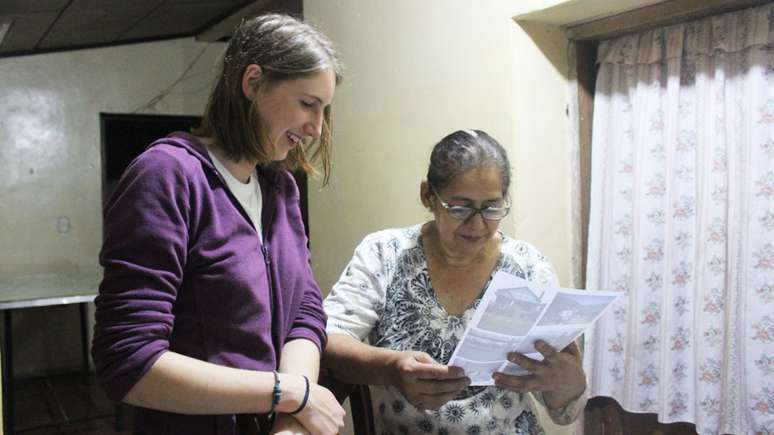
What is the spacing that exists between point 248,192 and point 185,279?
0.20 meters

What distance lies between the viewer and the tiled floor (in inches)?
145

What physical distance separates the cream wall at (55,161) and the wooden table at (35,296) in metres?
0.13

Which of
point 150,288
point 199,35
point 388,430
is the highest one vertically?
point 199,35

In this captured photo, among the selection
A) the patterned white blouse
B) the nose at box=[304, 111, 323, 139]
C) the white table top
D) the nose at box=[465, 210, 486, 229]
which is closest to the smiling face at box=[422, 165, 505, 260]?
the nose at box=[465, 210, 486, 229]

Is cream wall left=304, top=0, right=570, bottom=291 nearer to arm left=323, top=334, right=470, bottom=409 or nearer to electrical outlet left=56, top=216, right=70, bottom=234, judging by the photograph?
arm left=323, top=334, right=470, bottom=409

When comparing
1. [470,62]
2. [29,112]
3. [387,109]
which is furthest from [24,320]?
[470,62]

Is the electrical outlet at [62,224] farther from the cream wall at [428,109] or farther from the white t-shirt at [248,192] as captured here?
the white t-shirt at [248,192]

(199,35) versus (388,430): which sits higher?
(199,35)

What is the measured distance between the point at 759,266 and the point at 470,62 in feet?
3.18

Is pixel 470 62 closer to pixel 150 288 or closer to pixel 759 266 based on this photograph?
pixel 759 266

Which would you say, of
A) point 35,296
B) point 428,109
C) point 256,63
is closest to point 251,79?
point 256,63

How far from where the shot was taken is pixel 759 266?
1.58 meters

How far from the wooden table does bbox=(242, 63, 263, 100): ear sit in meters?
2.67

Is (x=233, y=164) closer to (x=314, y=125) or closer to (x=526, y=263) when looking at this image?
(x=314, y=125)
